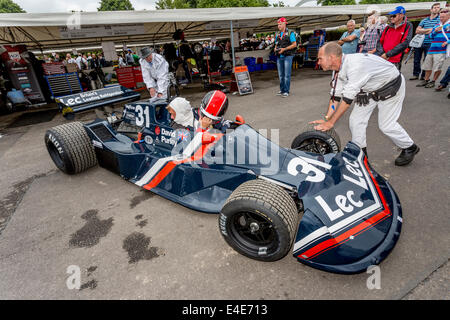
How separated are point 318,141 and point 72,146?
10.9ft

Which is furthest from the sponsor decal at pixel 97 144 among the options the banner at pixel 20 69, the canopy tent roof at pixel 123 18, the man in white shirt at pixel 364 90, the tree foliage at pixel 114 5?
the tree foliage at pixel 114 5

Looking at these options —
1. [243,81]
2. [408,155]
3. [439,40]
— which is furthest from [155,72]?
[439,40]

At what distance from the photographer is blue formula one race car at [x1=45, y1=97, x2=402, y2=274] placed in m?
1.76

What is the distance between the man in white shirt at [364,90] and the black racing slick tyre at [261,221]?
114 centimetres

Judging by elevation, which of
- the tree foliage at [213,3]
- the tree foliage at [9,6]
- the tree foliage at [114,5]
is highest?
the tree foliage at [9,6]

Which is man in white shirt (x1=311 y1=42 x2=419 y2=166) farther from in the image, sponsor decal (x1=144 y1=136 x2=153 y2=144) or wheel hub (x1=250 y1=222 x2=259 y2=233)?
sponsor decal (x1=144 y1=136 x2=153 y2=144)

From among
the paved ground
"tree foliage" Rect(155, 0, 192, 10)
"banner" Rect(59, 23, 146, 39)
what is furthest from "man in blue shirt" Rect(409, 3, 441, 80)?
"tree foliage" Rect(155, 0, 192, 10)

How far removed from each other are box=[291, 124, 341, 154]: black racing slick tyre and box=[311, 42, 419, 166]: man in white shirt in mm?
154

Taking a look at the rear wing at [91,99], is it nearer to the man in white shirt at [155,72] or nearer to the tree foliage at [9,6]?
the man in white shirt at [155,72]

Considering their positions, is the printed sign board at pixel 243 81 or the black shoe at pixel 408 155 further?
the printed sign board at pixel 243 81

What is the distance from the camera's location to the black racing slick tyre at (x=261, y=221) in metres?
1.82

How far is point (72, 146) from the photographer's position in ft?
11.3

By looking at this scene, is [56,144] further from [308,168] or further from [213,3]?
[213,3]

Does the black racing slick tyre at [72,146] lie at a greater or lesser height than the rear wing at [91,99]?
lesser
